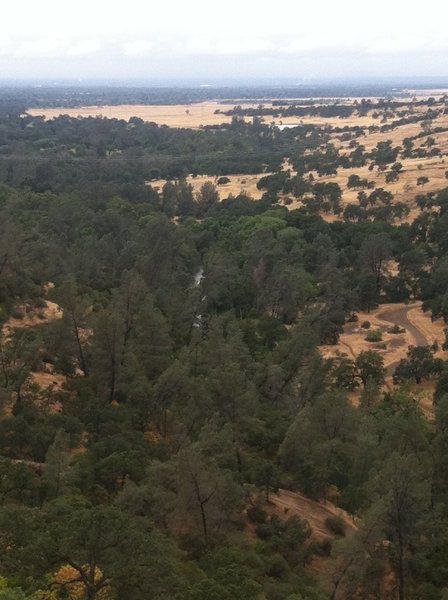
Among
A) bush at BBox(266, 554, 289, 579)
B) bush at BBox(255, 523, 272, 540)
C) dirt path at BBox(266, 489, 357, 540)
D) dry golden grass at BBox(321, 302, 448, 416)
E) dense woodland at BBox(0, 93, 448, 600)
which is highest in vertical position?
dense woodland at BBox(0, 93, 448, 600)

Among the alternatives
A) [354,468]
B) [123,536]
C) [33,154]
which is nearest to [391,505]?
[354,468]

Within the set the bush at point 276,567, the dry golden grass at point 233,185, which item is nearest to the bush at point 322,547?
the bush at point 276,567

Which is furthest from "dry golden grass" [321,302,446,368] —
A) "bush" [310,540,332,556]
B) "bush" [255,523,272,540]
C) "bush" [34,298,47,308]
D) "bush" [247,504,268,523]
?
"bush" [255,523,272,540]

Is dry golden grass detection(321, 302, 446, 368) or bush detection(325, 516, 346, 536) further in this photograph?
dry golden grass detection(321, 302, 446, 368)

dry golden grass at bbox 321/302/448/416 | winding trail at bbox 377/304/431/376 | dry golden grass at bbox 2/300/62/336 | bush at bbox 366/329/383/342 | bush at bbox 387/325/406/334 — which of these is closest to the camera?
dry golden grass at bbox 2/300/62/336

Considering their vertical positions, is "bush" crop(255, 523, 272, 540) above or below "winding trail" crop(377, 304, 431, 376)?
above

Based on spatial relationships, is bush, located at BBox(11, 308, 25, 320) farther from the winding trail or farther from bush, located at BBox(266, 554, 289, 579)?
the winding trail

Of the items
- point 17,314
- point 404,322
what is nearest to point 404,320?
point 404,322
